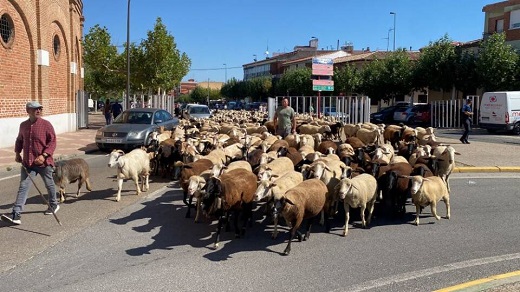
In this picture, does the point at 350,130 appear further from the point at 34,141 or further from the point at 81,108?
the point at 81,108

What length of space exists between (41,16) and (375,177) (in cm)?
1843

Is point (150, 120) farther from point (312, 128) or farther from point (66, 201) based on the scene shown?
point (66, 201)

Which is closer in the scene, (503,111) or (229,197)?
(229,197)

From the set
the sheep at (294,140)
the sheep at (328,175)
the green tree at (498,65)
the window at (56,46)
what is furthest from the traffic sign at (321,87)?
the sheep at (328,175)

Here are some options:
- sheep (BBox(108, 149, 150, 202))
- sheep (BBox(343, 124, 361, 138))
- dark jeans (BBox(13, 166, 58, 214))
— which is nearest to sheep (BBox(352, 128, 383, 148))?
sheep (BBox(343, 124, 361, 138))

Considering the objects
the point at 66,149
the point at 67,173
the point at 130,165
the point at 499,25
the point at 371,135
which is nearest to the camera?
the point at 67,173

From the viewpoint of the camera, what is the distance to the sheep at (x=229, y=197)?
21.8 ft

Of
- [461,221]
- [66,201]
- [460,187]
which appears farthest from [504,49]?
[66,201]

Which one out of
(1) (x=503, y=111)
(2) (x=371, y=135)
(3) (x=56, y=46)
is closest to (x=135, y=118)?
(2) (x=371, y=135)

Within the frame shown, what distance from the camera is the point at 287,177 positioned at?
7.59 m

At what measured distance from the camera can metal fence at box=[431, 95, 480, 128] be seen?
32594mm

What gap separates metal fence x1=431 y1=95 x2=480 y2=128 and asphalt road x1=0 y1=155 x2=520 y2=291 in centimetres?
2535

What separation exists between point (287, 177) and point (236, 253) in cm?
173

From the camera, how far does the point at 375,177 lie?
8.45 meters
